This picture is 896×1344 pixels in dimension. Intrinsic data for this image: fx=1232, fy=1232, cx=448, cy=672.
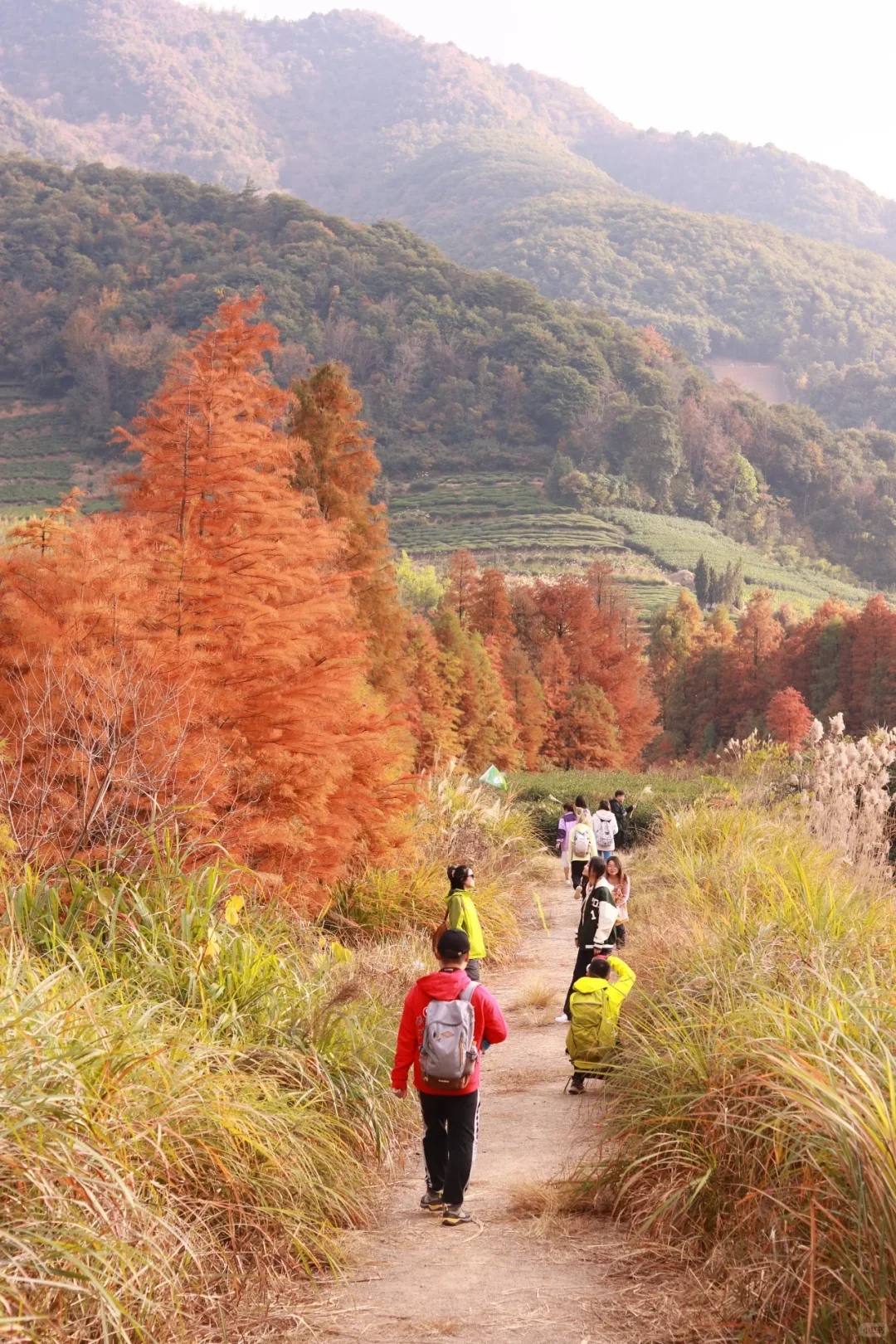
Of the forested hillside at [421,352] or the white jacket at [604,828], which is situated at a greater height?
the forested hillside at [421,352]

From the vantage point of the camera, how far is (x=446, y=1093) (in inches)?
215

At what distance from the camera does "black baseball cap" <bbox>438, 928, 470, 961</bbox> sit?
5609 mm

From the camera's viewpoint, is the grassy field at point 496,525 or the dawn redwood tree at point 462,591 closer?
the dawn redwood tree at point 462,591

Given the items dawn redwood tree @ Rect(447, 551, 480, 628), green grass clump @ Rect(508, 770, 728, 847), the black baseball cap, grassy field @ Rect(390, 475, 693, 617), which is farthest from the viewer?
grassy field @ Rect(390, 475, 693, 617)

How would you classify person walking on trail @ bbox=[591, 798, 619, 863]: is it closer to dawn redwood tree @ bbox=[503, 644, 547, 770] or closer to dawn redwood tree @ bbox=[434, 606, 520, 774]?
dawn redwood tree @ bbox=[434, 606, 520, 774]

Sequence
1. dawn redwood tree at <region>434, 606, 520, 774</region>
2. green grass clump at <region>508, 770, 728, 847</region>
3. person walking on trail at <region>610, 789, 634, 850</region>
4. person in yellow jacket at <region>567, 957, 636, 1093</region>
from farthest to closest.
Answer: dawn redwood tree at <region>434, 606, 520, 774</region> → green grass clump at <region>508, 770, 728, 847</region> → person walking on trail at <region>610, 789, 634, 850</region> → person in yellow jacket at <region>567, 957, 636, 1093</region>

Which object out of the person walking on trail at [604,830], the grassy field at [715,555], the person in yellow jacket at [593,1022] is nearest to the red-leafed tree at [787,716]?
the person walking on trail at [604,830]

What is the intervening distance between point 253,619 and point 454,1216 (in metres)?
5.34

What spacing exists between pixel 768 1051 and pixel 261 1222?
198 cm

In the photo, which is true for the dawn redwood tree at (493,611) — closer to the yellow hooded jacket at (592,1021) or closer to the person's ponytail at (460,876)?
the person's ponytail at (460,876)

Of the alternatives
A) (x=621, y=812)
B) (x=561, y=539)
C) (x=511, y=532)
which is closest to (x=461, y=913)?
(x=621, y=812)

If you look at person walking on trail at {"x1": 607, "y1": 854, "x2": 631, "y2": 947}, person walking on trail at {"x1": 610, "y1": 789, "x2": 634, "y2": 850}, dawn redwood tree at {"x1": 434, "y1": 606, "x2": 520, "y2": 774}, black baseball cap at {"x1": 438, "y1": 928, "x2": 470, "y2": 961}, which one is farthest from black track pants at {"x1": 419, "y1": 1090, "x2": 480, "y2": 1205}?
dawn redwood tree at {"x1": 434, "y1": 606, "x2": 520, "y2": 774}

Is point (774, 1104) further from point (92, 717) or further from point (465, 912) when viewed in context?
point (92, 717)

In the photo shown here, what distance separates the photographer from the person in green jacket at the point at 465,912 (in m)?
8.50
